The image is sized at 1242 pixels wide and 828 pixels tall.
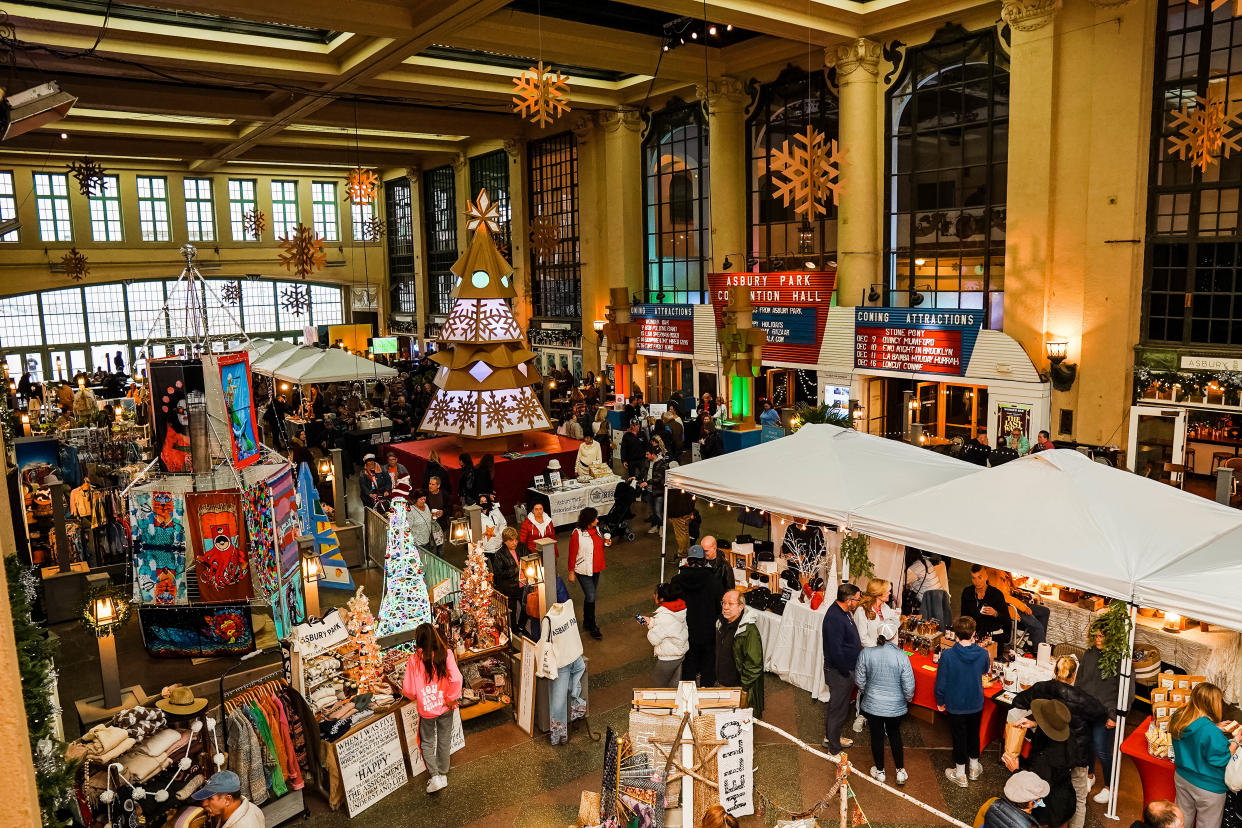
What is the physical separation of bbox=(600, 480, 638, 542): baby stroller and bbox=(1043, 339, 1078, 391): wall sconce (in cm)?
769

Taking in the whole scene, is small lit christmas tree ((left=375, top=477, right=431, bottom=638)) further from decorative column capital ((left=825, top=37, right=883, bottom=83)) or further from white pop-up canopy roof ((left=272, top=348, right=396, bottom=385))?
decorative column capital ((left=825, top=37, right=883, bottom=83))

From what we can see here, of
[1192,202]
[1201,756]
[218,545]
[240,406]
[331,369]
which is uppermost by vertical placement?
[1192,202]

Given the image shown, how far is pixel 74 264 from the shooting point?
2898 centimetres

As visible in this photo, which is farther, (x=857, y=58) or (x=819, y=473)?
(x=857, y=58)

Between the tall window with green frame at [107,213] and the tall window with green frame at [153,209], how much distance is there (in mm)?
Result: 766

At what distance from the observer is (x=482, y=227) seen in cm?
1556

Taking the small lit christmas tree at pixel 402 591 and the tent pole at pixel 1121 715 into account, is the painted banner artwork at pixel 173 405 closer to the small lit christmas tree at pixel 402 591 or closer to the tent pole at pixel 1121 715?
the small lit christmas tree at pixel 402 591

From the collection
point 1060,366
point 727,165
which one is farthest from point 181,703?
point 727,165

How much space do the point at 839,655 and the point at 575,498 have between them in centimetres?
695

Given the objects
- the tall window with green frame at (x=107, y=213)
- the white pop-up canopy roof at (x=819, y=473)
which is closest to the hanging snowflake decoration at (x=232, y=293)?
the tall window with green frame at (x=107, y=213)

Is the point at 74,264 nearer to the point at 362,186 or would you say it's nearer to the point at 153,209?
the point at 153,209

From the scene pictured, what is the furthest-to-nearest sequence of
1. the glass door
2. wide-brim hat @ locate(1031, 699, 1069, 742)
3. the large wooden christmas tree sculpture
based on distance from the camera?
1. the large wooden christmas tree sculpture
2. the glass door
3. wide-brim hat @ locate(1031, 699, 1069, 742)

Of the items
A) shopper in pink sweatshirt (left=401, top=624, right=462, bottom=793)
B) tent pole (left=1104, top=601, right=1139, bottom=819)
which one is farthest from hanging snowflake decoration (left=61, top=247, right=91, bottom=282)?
tent pole (left=1104, top=601, right=1139, bottom=819)

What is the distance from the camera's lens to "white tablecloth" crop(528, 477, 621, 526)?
12961 mm
